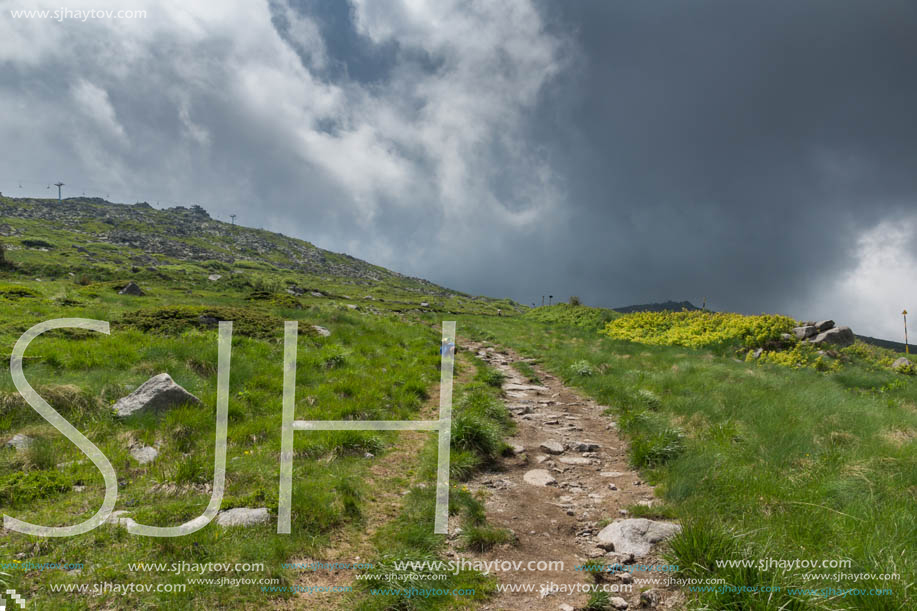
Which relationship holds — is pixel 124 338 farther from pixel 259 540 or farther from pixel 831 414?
pixel 831 414

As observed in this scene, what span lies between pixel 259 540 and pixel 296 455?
2383 mm

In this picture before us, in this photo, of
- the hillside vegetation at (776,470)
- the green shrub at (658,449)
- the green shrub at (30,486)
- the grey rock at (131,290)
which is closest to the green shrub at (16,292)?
the grey rock at (131,290)

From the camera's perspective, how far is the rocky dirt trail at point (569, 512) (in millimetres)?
4332

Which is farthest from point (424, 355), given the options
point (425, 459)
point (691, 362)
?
point (691, 362)

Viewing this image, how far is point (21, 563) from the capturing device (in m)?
4.10

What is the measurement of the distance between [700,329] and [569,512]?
20.7 m

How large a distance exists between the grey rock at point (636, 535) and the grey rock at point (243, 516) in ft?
15.5

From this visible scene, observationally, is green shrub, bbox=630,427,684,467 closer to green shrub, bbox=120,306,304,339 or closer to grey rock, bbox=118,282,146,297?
green shrub, bbox=120,306,304,339

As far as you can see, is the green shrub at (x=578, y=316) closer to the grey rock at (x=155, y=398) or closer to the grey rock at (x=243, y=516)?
the grey rock at (x=155, y=398)

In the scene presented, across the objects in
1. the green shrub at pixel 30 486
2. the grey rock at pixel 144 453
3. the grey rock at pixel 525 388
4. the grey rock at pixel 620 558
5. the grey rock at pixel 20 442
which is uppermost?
the grey rock at pixel 525 388

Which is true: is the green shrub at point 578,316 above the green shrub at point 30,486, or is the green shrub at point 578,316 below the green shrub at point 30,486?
above

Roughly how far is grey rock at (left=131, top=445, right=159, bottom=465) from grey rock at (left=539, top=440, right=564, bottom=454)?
7579 millimetres

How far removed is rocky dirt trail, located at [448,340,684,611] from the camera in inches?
171

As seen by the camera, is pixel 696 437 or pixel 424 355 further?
pixel 424 355
